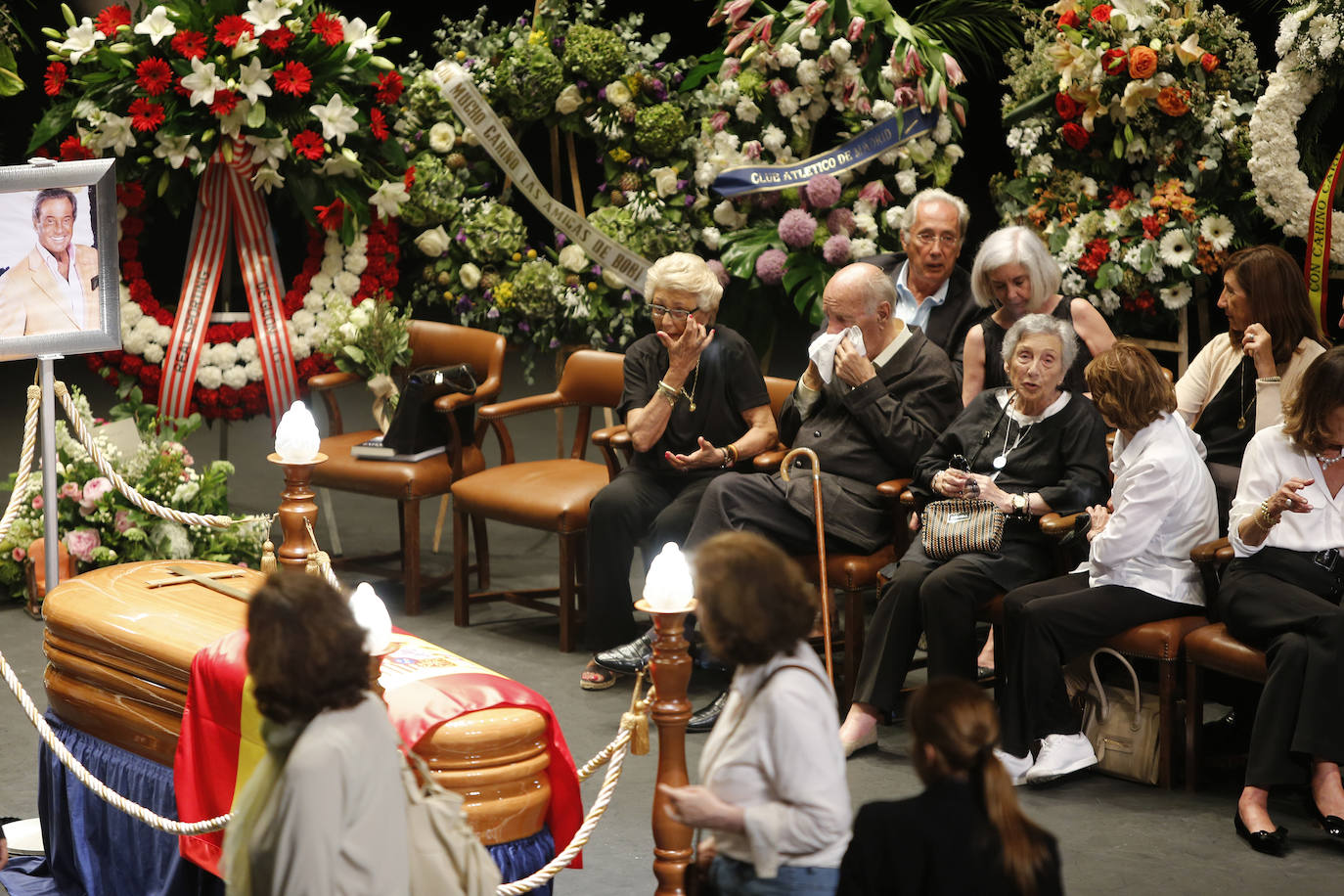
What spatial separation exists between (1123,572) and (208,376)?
391 cm

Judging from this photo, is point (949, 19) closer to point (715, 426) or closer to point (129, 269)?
point (715, 426)

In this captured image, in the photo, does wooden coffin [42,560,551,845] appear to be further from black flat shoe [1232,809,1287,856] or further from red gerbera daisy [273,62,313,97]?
red gerbera daisy [273,62,313,97]

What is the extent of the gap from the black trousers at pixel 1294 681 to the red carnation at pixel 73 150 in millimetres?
4658

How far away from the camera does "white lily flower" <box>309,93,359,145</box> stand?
6605 mm

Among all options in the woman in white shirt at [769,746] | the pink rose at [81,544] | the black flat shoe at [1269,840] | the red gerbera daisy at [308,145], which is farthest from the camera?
the red gerbera daisy at [308,145]

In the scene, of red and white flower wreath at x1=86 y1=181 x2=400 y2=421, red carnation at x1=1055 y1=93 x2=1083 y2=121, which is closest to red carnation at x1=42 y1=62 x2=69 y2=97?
red and white flower wreath at x1=86 y1=181 x2=400 y2=421

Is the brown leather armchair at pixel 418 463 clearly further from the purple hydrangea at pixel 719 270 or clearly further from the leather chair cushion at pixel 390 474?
the purple hydrangea at pixel 719 270

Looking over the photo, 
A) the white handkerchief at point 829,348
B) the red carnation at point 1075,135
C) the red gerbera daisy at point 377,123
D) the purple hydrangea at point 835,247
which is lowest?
the white handkerchief at point 829,348

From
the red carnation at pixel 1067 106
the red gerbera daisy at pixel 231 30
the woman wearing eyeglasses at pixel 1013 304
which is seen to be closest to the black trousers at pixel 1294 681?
the woman wearing eyeglasses at pixel 1013 304

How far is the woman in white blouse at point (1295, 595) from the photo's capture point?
12.9 ft

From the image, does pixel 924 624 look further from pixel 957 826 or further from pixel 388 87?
pixel 388 87

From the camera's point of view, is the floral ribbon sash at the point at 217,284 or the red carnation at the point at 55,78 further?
the floral ribbon sash at the point at 217,284

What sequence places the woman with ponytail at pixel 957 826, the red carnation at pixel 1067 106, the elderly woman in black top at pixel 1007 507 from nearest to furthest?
the woman with ponytail at pixel 957 826
the elderly woman in black top at pixel 1007 507
the red carnation at pixel 1067 106

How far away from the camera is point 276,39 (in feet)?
21.4
